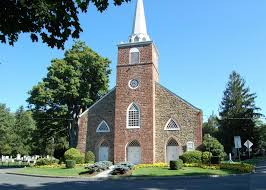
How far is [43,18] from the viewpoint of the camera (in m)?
6.95

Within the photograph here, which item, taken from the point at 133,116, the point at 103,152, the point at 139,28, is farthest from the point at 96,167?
the point at 139,28

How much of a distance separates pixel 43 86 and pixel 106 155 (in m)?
11.8

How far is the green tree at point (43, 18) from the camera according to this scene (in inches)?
267

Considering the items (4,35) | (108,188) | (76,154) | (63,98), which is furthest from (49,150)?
(4,35)

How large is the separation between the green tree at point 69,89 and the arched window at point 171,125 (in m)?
11.3

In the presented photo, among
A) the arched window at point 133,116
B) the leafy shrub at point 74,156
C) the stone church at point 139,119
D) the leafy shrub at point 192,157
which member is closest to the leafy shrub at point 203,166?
the leafy shrub at point 192,157

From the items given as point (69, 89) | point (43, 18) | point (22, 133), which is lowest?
point (43, 18)

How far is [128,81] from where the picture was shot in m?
39.8

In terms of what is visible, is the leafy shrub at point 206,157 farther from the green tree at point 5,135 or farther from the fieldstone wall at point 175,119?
the green tree at point 5,135

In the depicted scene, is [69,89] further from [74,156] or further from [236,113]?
[236,113]

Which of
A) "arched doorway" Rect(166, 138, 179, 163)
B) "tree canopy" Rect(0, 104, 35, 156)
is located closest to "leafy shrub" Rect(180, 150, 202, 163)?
"arched doorway" Rect(166, 138, 179, 163)

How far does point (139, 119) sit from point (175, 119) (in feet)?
13.0

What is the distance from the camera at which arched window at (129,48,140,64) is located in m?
40.5

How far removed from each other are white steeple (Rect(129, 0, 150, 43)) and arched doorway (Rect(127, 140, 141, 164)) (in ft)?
40.8
